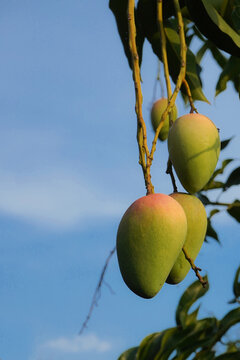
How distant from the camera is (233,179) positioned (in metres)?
1.55

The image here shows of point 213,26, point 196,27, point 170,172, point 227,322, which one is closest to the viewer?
point 170,172

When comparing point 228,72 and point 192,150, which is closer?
point 192,150

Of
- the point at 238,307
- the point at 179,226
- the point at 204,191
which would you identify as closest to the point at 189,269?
the point at 179,226

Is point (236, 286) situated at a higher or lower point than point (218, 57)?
lower

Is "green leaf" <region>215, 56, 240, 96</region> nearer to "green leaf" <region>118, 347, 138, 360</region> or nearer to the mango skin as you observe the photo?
the mango skin

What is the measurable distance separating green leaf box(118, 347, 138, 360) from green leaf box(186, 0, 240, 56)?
3.13ft

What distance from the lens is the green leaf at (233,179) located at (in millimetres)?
1538

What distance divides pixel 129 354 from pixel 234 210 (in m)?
0.46

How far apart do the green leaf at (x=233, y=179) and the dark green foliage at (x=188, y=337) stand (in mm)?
225

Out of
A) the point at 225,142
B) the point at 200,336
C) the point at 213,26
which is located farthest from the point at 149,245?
the point at 200,336

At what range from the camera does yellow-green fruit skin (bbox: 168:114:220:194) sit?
64 cm

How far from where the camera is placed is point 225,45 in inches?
32.4

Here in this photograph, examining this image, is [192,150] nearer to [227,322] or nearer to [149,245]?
[149,245]

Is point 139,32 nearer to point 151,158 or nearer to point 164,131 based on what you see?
point 164,131
